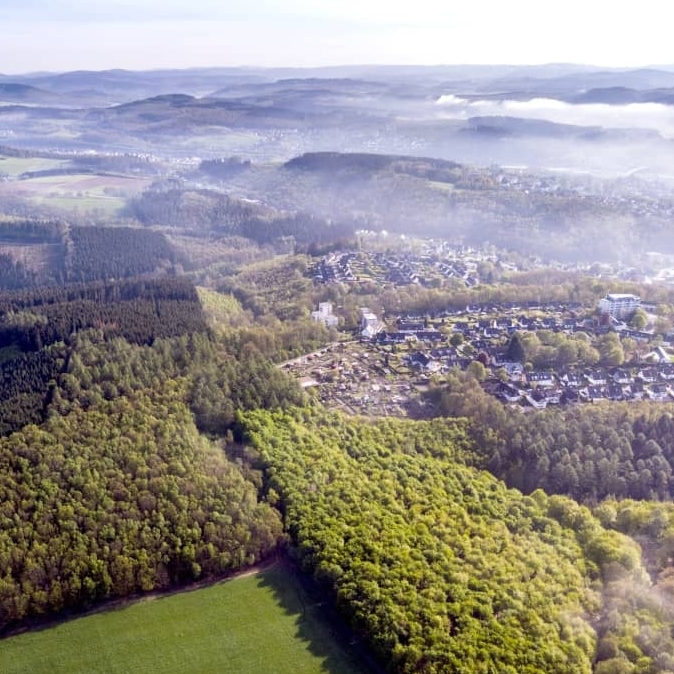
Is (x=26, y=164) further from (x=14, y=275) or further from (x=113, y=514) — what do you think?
(x=113, y=514)

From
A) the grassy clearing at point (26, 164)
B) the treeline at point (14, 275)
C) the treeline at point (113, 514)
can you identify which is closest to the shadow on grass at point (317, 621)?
the treeline at point (113, 514)

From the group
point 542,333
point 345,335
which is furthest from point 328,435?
point 542,333

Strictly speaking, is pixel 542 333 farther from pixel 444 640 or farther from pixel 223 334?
pixel 444 640

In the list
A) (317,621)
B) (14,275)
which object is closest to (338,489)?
(317,621)

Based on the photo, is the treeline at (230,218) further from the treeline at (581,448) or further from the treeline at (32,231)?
the treeline at (581,448)

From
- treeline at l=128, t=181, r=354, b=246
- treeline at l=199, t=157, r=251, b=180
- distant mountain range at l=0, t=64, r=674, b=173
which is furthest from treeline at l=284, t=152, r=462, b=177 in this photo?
distant mountain range at l=0, t=64, r=674, b=173

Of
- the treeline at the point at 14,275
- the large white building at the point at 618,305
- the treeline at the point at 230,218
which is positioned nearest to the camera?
the large white building at the point at 618,305
